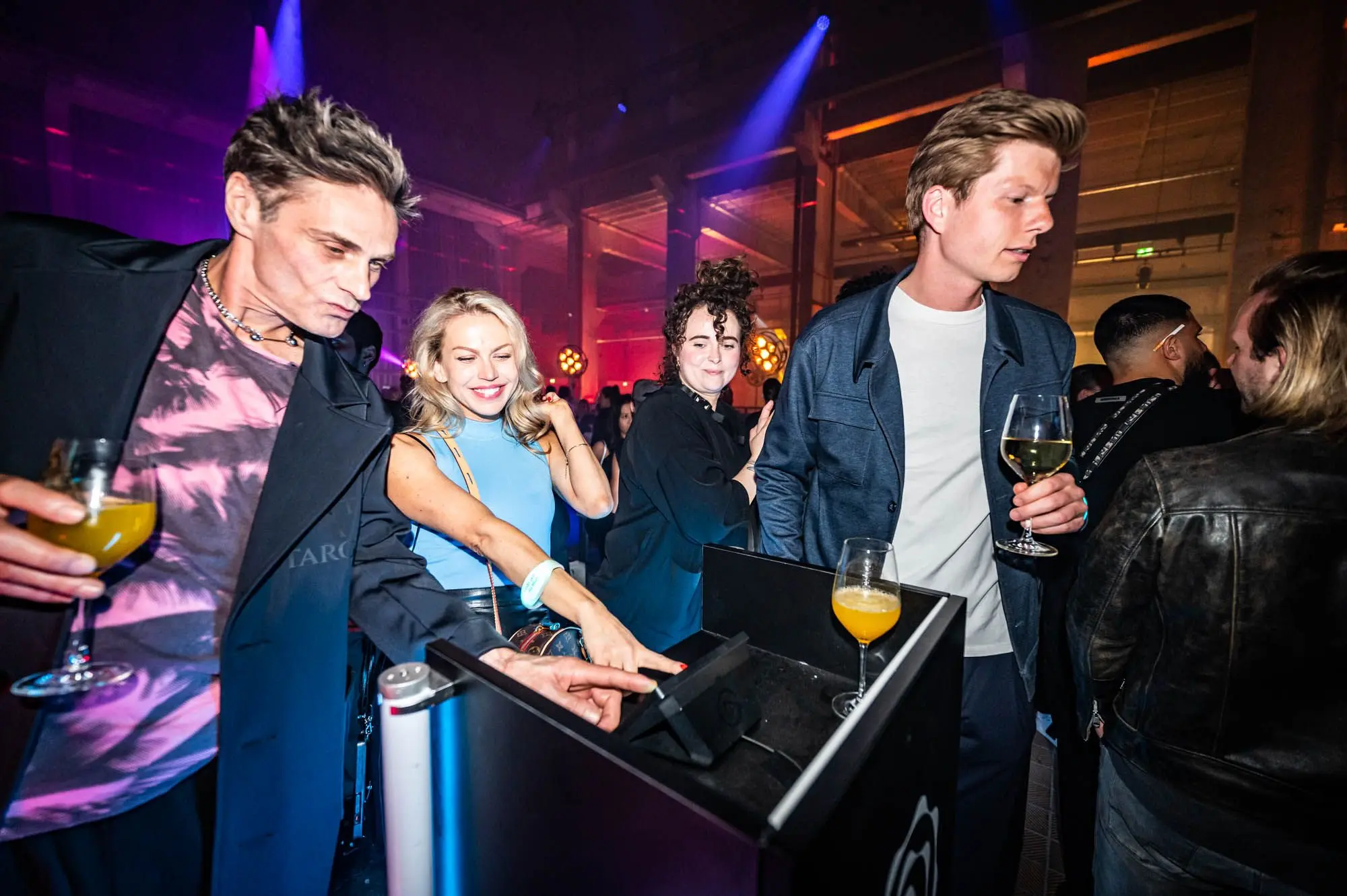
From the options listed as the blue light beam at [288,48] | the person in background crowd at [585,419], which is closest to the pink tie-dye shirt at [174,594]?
the person in background crowd at [585,419]

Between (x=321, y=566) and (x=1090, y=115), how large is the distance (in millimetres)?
12389

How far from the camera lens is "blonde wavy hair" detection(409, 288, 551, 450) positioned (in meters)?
2.01

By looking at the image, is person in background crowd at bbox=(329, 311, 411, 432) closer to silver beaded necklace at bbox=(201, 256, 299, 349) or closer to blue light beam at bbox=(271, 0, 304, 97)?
silver beaded necklace at bbox=(201, 256, 299, 349)

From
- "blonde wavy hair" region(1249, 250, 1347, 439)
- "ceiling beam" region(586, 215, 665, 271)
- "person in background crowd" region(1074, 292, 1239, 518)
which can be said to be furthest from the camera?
"ceiling beam" region(586, 215, 665, 271)

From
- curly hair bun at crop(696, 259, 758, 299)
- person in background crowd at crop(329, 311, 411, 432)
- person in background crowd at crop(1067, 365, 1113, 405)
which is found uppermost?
curly hair bun at crop(696, 259, 758, 299)

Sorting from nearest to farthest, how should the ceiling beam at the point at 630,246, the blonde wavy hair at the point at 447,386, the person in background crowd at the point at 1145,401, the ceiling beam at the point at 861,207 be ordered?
the blonde wavy hair at the point at 447,386, the person in background crowd at the point at 1145,401, the ceiling beam at the point at 861,207, the ceiling beam at the point at 630,246

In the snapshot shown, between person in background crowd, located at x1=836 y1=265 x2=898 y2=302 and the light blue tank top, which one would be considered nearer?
the light blue tank top

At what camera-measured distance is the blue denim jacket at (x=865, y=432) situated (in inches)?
65.2

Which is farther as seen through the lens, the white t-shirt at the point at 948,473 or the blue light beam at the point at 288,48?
the blue light beam at the point at 288,48

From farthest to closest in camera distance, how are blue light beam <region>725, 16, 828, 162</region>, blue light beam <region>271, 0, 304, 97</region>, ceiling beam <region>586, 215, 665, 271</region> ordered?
ceiling beam <region>586, 215, 665, 271</region> → blue light beam <region>271, 0, 304, 97</region> → blue light beam <region>725, 16, 828, 162</region>

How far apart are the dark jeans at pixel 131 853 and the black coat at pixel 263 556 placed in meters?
0.17

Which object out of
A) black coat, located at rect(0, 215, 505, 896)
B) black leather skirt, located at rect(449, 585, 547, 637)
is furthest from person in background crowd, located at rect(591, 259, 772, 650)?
black coat, located at rect(0, 215, 505, 896)

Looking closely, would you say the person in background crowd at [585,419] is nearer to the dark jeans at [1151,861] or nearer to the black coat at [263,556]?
the black coat at [263,556]

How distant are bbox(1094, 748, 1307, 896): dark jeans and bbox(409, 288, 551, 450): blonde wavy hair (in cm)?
211
